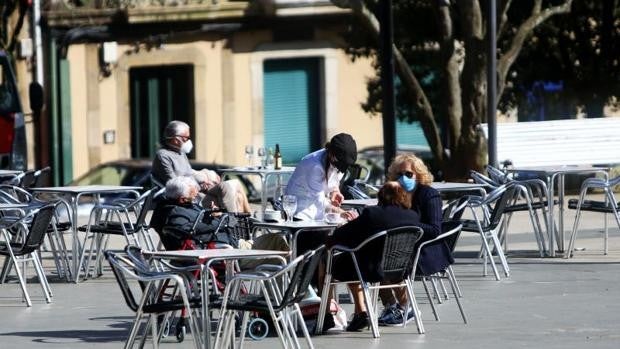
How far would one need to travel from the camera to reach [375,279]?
1246 cm

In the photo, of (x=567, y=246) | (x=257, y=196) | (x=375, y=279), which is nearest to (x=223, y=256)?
(x=375, y=279)

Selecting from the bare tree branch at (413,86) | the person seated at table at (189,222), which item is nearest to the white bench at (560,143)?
the bare tree branch at (413,86)

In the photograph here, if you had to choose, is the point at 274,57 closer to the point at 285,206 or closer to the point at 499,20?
the point at 499,20

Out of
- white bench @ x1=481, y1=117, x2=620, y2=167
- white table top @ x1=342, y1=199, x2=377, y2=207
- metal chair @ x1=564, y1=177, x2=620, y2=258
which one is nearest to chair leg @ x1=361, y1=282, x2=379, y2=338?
white table top @ x1=342, y1=199, x2=377, y2=207

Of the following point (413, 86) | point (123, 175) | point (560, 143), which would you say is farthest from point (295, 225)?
point (123, 175)

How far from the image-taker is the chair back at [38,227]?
47.9 feet

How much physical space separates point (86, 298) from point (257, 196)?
592 inches

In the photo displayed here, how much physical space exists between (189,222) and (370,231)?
1.51 meters

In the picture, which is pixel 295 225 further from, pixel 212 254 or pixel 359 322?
pixel 212 254

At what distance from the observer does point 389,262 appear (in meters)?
12.5

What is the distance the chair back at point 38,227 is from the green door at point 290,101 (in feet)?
80.7

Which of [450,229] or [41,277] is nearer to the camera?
[450,229]

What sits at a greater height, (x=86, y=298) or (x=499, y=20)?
(x=499, y=20)

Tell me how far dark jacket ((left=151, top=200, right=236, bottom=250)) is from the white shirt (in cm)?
64
